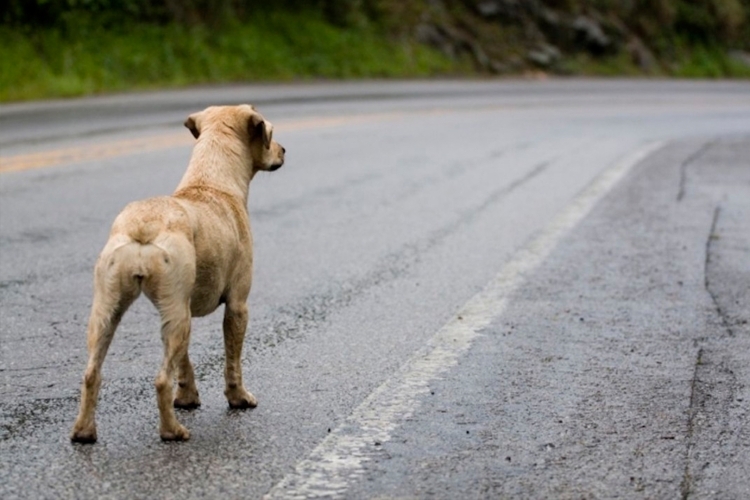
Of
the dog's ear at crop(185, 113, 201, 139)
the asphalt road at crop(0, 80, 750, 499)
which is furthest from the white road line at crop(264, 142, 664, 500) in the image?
the dog's ear at crop(185, 113, 201, 139)

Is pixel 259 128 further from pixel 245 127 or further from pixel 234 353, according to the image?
pixel 234 353

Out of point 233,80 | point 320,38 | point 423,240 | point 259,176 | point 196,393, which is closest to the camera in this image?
point 196,393

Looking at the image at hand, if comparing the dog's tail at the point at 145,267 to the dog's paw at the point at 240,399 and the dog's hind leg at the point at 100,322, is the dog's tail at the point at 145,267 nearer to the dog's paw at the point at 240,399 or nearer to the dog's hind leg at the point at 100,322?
the dog's hind leg at the point at 100,322

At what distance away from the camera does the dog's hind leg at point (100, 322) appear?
4.41m

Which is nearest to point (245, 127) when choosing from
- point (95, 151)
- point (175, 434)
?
point (175, 434)

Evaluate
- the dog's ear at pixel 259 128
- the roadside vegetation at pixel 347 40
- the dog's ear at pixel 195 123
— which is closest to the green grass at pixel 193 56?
the roadside vegetation at pixel 347 40

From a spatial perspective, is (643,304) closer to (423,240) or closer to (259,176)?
(423,240)

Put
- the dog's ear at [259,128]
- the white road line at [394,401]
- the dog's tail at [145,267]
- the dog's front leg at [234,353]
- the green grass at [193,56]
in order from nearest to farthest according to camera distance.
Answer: the white road line at [394,401], the dog's tail at [145,267], the dog's front leg at [234,353], the dog's ear at [259,128], the green grass at [193,56]

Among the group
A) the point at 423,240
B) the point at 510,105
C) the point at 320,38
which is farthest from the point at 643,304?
the point at 320,38

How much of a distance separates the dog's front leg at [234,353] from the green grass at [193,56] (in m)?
16.6

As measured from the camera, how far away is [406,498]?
13.4ft

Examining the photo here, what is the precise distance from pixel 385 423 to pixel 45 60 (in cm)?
1953

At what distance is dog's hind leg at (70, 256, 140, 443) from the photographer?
4406 millimetres

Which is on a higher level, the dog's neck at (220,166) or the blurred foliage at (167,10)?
the dog's neck at (220,166)
